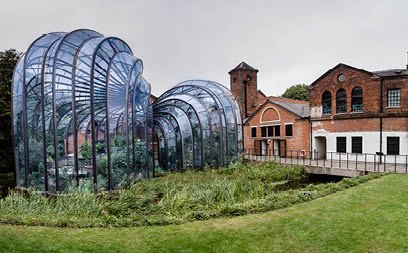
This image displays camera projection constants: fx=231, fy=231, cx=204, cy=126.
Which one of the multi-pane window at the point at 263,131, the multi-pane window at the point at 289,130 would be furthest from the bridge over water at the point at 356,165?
the multi-pane window at the point at 263,131

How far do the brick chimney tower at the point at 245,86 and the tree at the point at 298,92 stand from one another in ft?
58.3

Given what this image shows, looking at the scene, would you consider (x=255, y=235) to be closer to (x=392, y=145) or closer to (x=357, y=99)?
(x=392, y=145)

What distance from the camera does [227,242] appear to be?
186 inches

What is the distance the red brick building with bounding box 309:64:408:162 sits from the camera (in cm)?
1558

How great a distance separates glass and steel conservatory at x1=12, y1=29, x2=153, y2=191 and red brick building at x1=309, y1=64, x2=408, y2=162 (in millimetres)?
15940

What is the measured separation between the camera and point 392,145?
1565 cm

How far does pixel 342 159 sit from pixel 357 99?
4.75 m

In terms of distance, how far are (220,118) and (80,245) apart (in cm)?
1176

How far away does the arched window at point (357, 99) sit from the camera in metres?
17.4

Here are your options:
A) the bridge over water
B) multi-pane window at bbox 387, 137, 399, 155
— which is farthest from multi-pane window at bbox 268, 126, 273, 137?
multi-pane window at bbox 387, 137, 399, 155

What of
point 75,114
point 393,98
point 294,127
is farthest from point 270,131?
point 75,114

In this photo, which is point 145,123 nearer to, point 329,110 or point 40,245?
point 40,245

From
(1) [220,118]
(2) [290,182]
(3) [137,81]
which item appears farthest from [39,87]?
(2) [290,182]

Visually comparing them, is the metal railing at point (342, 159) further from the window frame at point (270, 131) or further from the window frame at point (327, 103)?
the window frame at point (327, 103)
